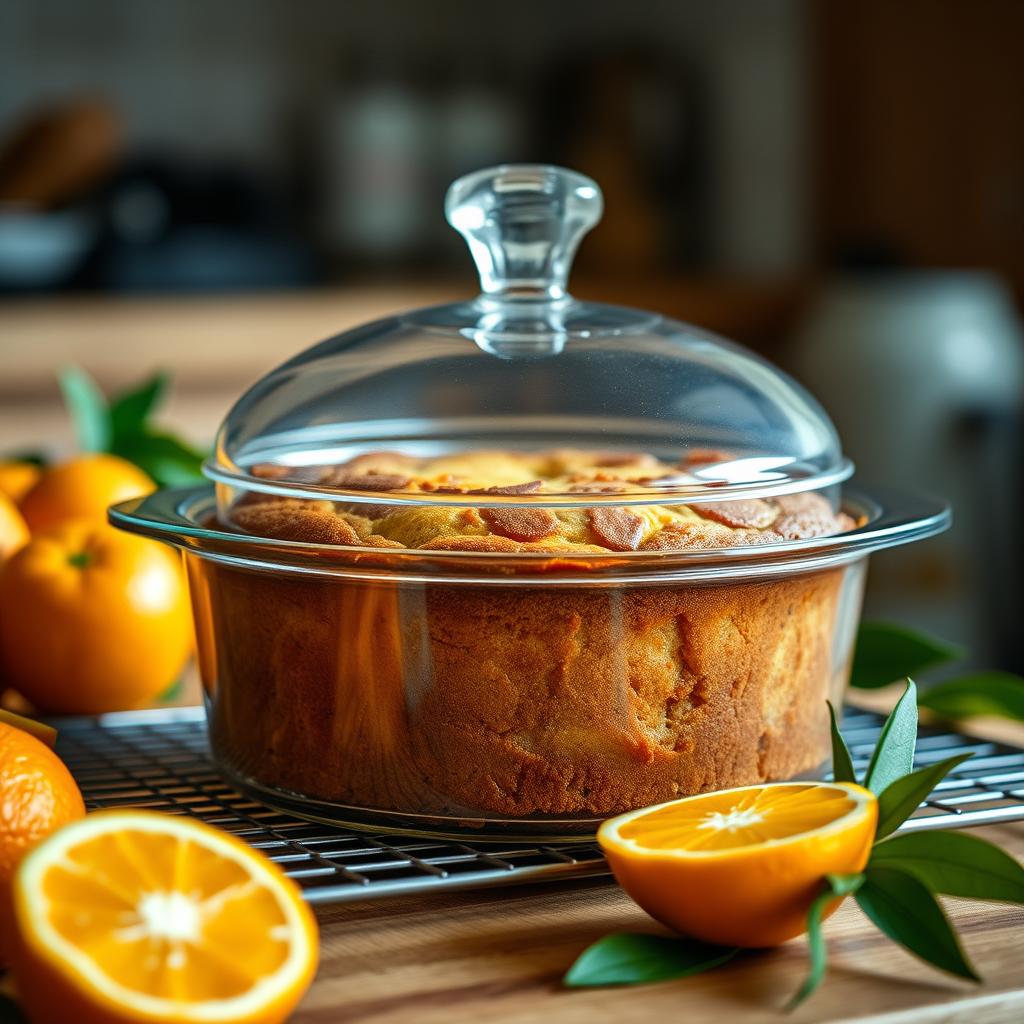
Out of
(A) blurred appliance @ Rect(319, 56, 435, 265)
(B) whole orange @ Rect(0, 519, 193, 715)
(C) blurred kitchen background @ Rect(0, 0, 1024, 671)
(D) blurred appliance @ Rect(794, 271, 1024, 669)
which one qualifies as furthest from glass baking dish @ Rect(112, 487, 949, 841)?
(A) blurred appliance @ Rect(319, 56, 435, 265)

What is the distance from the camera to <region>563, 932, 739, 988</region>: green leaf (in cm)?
66

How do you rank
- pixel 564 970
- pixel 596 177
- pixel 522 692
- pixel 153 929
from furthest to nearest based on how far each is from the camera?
1. pixel 596 177
2. pixel 522 692
3. pixel 564 970
4. pixel 153 929

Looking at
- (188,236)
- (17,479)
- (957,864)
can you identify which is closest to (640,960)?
(957,864)

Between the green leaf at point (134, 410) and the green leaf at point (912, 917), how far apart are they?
0.90 metres

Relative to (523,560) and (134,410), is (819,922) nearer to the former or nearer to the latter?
(523,560)

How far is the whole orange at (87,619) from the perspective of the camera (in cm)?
105

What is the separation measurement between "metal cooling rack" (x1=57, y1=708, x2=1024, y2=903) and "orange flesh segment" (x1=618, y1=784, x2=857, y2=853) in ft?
0.22

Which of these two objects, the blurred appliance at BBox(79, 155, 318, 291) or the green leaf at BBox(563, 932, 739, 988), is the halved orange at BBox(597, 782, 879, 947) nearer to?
the green leaf at BBox(563, 932, 739, 988)

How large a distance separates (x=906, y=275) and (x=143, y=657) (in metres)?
2.36

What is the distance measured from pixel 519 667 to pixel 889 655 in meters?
0.46

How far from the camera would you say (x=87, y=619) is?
1.06 metres

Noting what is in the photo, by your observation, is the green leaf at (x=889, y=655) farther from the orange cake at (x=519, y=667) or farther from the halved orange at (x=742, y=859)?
the halved orange at (x=742, y=859)

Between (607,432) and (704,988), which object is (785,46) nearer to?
(607,432)

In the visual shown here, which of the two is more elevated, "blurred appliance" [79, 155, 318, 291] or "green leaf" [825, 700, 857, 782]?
"blurred appliance" [79, 155, 318, 291]
